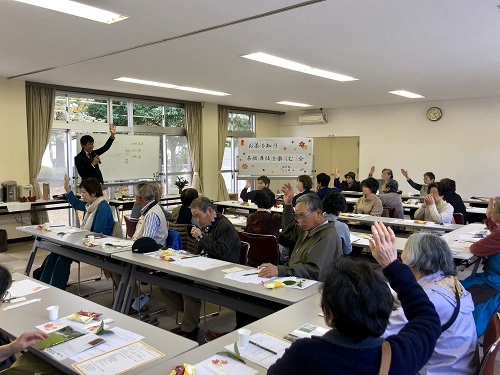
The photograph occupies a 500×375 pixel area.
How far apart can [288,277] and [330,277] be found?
1.47 metres

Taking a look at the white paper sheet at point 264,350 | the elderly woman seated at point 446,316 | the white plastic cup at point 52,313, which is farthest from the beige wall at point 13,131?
the elderly woman seated at point 446,316

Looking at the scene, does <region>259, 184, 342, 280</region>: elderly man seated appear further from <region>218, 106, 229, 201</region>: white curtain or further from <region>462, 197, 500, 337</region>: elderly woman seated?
<region>218, 106, 229, 201</region>: white curtain

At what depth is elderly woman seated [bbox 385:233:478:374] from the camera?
1702 mm

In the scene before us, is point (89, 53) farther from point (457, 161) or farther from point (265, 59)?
point (457, 161)

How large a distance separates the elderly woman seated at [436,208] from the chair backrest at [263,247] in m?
2.43

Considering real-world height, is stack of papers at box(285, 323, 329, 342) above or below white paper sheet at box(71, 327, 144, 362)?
above

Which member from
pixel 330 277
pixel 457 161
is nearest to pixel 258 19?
pixel 330 277

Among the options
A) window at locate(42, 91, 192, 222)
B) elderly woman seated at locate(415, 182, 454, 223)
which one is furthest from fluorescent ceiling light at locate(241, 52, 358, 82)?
window at locate(42, 91, 192, 222)

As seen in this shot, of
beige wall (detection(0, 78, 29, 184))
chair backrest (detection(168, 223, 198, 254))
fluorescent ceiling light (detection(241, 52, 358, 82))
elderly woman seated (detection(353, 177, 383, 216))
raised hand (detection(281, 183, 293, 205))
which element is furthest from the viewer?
beige wall (detection(0, 78, 29, 184))

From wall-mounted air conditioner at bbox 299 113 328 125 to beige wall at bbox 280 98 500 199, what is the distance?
0.18 m

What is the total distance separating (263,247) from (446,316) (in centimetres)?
240

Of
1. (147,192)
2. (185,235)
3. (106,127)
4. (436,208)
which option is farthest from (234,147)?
(147,192)

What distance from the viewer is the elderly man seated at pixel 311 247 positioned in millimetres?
2711

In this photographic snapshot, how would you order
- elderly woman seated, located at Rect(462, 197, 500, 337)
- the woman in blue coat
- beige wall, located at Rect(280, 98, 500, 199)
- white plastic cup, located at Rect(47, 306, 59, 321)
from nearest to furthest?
white plastic cup, located at Rect(47, 306, 59, 321), elderly woman seated, located at Rect(462, 197, 500, 337), the woman in blue coat, beige wall, located at Rect(280, 98, 500, 199)
